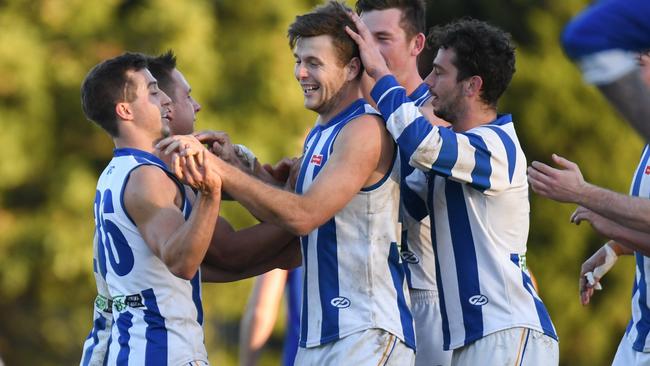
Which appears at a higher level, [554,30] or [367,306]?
[554,30]

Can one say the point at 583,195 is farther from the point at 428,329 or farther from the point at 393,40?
the point at 393,40

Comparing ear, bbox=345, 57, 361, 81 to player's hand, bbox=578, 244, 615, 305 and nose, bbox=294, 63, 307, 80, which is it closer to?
nose, bbox=294, 63, 307, 80

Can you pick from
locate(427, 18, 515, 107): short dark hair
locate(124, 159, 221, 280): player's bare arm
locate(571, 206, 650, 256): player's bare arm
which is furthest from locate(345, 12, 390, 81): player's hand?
locate(571, 206, 650, 256): player's bare arm

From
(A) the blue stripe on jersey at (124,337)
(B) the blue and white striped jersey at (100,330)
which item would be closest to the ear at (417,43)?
(B) the blue and white striped jersey at (100,330)

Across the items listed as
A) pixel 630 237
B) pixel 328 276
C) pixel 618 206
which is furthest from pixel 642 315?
pixel 328 276

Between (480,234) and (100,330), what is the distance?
6.30 feet

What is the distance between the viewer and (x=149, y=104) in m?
5.94

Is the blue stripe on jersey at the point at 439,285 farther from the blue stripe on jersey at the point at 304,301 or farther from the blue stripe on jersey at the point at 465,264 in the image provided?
the blue stripe on jersey at the point at 304,301

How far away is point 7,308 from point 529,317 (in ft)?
38.6

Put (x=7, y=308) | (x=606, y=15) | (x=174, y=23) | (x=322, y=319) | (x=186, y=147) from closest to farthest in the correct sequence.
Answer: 1. (x=606, y=15)
2. (x=186, y=147)
3. (x=322, y=319)
4. (x=174, y=23)
5. (x=7, y=308)

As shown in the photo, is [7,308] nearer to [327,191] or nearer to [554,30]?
[554,30]

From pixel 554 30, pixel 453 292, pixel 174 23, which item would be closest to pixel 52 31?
pixel 174 23

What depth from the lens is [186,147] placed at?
200 inches

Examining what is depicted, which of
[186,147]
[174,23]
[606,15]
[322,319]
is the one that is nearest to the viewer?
[606,15]
